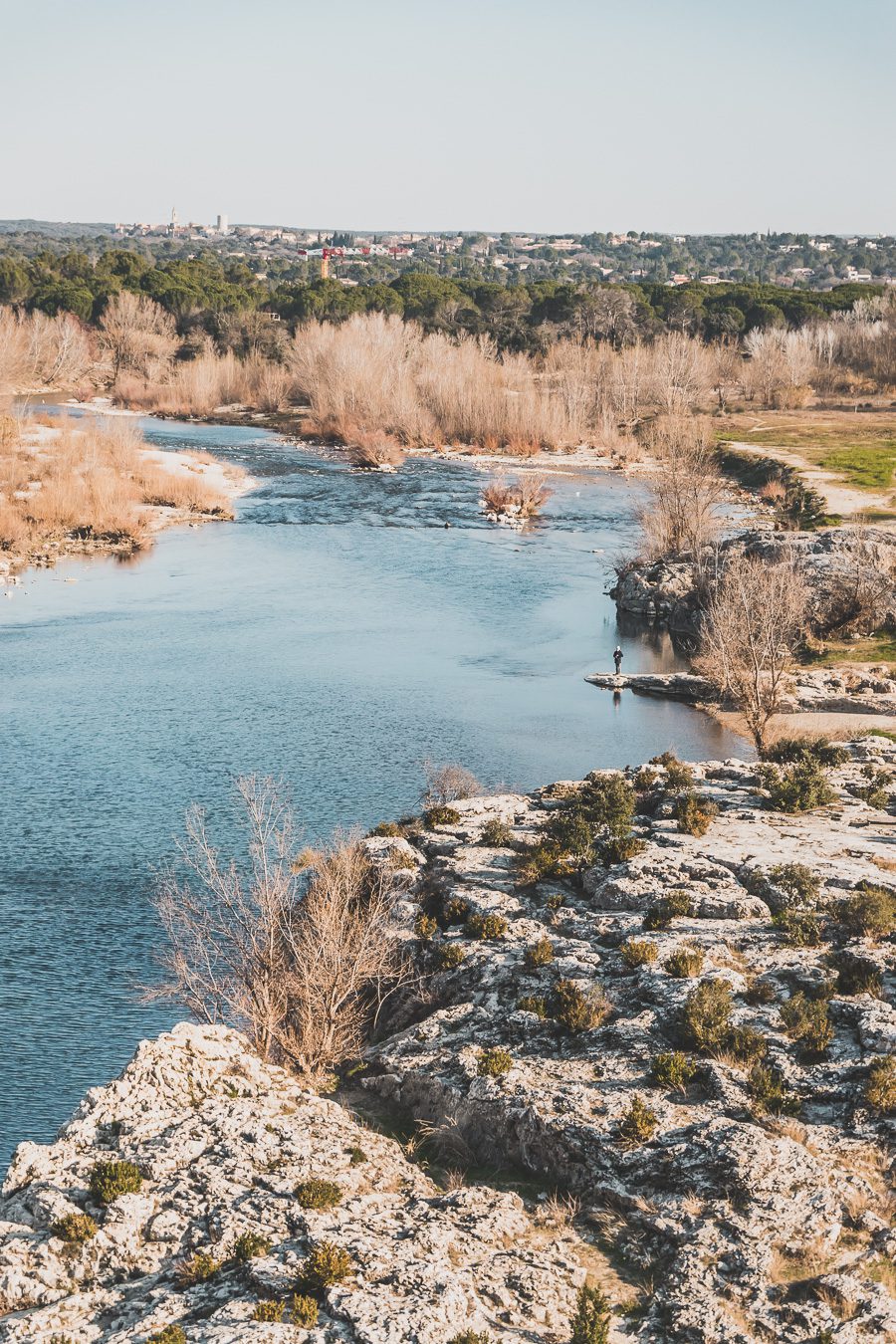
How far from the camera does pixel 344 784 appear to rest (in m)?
36.2

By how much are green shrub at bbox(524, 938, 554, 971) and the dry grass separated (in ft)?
151

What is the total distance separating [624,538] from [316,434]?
39.1 m

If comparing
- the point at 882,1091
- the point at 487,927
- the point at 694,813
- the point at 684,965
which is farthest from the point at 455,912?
the point at 882,1091

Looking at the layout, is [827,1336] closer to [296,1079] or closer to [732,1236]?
[732,1236]

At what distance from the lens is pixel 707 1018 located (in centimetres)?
2133

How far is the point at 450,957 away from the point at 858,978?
7.20 m

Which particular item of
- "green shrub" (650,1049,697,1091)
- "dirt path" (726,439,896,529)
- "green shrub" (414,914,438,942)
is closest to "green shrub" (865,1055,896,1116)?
"green shrub" (650,1049,697,1091)

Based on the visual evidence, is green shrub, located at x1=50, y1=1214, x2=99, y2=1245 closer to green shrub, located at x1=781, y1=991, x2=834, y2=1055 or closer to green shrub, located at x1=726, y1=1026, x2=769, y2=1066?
green shrub, located at x1=726, y1=1026, x2=769, y2=1066

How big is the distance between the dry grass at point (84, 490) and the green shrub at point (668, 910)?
152ft

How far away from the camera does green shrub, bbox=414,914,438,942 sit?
26.3 metres

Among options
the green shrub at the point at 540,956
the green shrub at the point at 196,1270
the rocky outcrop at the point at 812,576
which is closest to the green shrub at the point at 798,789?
the green shrub at the point at 540,956

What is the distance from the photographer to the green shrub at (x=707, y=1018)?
21078mm

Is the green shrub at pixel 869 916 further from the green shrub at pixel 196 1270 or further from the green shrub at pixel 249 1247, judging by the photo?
the green shrub at pixel 196 1270

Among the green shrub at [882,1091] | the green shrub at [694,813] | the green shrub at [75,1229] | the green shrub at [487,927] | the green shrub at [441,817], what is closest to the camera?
the green shrub at [75,1229]
